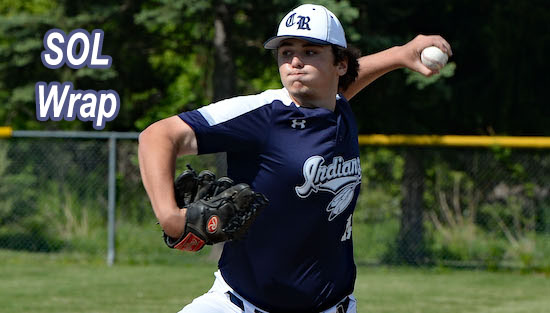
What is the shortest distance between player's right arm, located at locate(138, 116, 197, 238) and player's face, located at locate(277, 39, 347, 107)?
65cm

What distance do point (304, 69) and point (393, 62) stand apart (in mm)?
1181

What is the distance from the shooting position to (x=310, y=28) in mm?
3713

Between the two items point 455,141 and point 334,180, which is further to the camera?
point 455,141

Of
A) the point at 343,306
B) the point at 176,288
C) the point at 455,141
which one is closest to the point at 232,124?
the point at 343,306

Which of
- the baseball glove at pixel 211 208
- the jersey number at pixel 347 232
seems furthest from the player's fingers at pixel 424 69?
the baseball glove at pixel 211 208

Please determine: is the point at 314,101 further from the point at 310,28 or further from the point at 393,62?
the point at 393,62

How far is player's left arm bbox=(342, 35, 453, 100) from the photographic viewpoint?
4617mm

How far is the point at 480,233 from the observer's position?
1331cm

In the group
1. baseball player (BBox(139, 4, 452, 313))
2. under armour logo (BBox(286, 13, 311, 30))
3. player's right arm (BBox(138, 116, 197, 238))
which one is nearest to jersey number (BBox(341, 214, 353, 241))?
baseball player (BBox(139, 4, 452, 313))

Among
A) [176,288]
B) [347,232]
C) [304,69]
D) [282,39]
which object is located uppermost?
[282,39]

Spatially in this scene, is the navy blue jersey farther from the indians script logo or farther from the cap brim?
the cap brim

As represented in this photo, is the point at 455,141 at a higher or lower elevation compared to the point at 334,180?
higher

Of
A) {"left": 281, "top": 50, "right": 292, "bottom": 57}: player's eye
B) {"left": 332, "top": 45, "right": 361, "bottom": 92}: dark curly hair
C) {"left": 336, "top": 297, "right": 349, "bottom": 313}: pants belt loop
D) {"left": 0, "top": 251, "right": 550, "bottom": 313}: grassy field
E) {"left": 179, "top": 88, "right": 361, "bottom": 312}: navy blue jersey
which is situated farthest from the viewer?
{"left": 0, "top": 251, "right": 550, "bottom": 313}: grassy field

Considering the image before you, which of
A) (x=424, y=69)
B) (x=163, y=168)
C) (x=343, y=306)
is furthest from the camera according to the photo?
(x=424, y=69)
